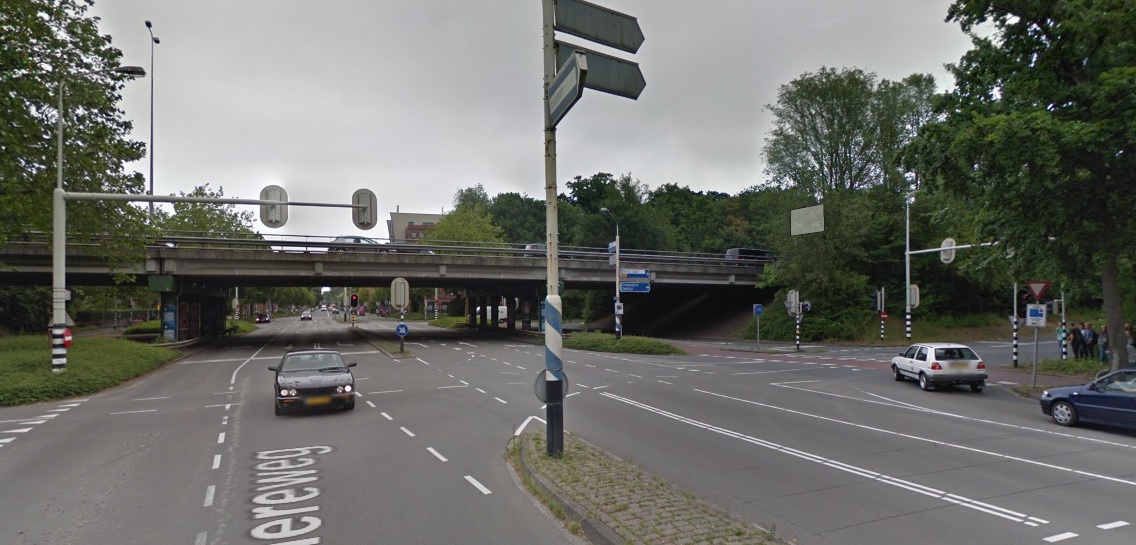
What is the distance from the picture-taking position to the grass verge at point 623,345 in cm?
3250

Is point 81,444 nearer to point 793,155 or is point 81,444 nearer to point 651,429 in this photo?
point 651,429

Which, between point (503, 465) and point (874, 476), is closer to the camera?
point (874, 476)

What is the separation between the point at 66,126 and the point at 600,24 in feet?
71.5

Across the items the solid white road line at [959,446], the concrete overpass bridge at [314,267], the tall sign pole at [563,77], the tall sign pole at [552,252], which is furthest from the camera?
the concrete overpass bridge at [314,267]

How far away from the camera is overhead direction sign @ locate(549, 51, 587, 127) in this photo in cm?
662

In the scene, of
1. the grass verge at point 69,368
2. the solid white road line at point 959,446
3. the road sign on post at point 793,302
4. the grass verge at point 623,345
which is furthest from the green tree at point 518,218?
the solid white road line at point 959,446

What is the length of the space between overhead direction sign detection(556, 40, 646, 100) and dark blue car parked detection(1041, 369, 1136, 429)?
36.8 feet

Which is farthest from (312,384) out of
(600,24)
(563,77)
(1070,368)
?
(1070,368)

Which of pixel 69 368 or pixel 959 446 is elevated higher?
pixel 69 368

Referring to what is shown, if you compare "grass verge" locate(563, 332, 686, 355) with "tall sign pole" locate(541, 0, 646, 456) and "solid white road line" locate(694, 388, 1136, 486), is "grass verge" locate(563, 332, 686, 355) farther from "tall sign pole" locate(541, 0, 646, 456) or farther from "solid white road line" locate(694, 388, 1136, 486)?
"tall sign pole" locate(541, 0, 646, 456)

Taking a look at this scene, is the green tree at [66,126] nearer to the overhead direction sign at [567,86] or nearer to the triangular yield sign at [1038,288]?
the overhead direction sign at [567,86]

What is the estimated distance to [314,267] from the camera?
Result: 36.4 m

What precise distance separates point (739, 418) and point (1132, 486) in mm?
6136

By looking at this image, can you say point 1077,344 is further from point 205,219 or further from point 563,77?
point 205,219
